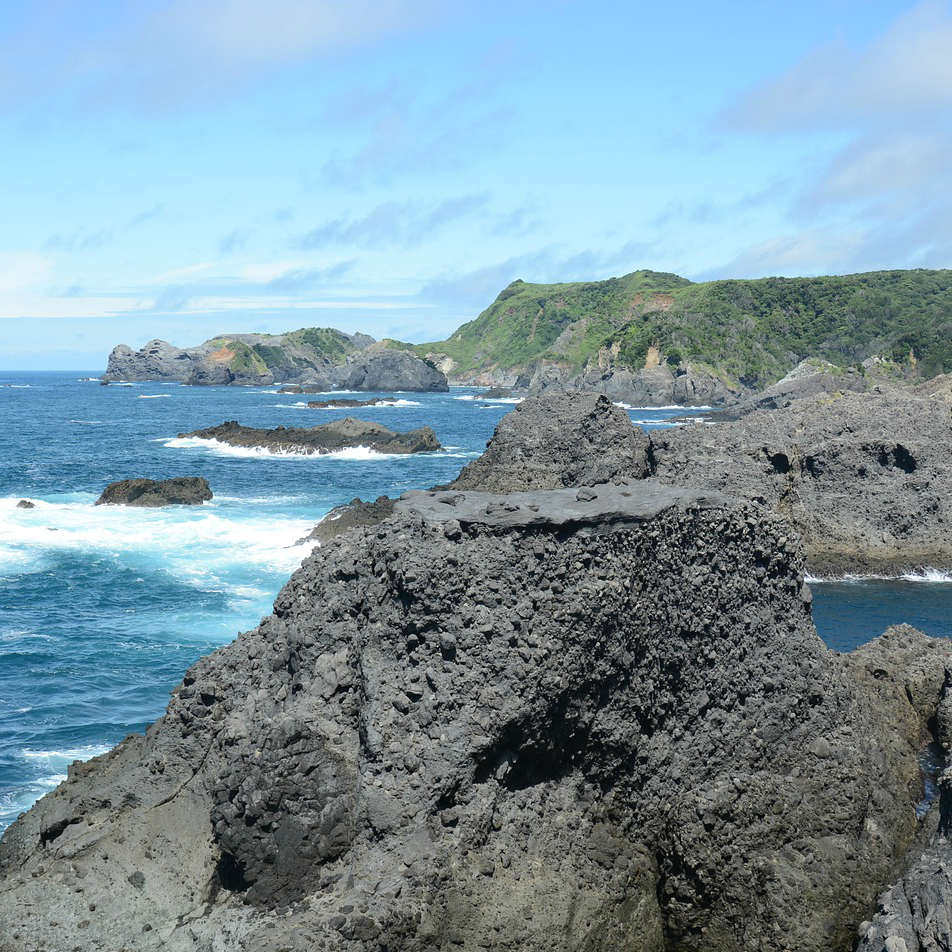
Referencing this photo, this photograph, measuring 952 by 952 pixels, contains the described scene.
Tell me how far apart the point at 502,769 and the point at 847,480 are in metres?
29.0

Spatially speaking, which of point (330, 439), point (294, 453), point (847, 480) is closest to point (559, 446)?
point (847, 480)

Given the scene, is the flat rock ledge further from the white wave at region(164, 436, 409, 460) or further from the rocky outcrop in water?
the rocky outcrop in water

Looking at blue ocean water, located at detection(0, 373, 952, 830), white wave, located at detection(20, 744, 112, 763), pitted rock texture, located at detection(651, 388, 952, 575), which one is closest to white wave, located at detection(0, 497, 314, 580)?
blue ocean water, located at detection(0, 373, 952, 830)

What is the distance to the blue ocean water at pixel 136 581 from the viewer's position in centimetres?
2155

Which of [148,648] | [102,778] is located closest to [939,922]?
[102,778]

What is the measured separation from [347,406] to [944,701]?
110108mm

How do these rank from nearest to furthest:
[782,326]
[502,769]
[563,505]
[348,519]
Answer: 1. [502,769]
2. [563,505]
3. [348,519]
4. [782,326]

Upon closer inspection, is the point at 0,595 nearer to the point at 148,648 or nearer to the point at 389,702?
the point at 148,648

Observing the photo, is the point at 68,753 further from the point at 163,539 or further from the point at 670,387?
the point at 670,387

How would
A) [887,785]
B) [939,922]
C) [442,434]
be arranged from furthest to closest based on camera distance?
[442,434]
[887,785]
[939,922]

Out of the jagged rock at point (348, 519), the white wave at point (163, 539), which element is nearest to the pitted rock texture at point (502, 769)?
the white wave at point (163, 539)

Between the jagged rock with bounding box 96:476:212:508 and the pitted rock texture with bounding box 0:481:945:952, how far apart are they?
35.1 metres

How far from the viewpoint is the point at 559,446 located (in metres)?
31.6

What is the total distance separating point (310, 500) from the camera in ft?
170
